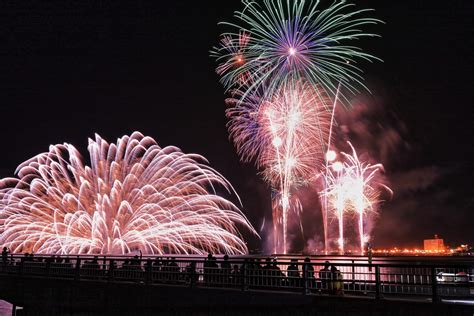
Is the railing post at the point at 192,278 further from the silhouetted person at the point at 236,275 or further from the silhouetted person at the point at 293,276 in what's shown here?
the silhouetted person at the point at 293,276

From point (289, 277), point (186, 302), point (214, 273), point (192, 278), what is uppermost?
point (214, 273)

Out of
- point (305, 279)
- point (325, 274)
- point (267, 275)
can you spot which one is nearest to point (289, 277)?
point (305, 279)

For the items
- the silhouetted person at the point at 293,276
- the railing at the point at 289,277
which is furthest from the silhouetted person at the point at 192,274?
the silhouetted person at the point at 293,276

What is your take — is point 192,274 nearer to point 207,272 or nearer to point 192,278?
point 192,278

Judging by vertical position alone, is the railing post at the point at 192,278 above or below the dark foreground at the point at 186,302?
above

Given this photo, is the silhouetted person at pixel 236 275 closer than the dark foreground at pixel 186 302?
No

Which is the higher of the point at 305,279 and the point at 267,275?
the point at 267,275

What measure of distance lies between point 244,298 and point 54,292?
13.0 meters

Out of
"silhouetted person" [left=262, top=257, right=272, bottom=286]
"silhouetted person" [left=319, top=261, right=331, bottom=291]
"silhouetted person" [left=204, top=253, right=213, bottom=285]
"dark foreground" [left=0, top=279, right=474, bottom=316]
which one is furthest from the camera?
"silhouetted person" [left=204, top=253, right=213, bottom=285]

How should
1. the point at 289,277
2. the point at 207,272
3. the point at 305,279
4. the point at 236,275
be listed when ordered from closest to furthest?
the point at 305,279 → the point at 289,277 → the point at 236,275 → the point at 207,272

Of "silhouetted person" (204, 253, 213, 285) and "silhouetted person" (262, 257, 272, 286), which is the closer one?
"silhouetted person" (262, 257, 272, 286)

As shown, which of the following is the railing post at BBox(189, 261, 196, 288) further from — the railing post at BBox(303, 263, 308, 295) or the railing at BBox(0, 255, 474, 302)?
the railing post at BBox(303, 263, 308, 295)

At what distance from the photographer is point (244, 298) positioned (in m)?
21.0

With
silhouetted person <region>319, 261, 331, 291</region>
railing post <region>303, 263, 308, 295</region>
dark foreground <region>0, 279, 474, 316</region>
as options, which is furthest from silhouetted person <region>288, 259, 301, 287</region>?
dark foreground <region>0, 279, 474, 316</region>
